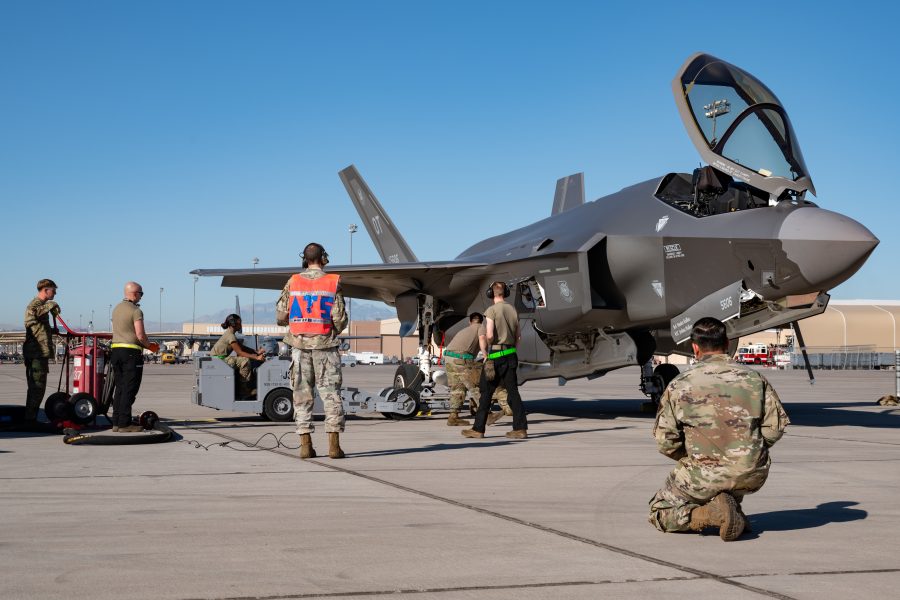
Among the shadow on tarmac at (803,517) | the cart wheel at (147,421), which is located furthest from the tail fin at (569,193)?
the shadow on tarmac at (803,517)

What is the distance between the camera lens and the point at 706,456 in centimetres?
476

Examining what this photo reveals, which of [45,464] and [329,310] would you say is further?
[329,310]

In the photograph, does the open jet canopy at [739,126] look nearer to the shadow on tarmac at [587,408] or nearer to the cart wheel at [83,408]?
the shadow on tarmac at [587,408]

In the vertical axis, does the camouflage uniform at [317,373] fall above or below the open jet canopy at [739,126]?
below

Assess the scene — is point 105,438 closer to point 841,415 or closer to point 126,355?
point 126,355

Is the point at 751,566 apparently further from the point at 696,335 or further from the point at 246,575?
the point at 246,575

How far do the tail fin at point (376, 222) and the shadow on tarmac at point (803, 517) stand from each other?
14.9 metres

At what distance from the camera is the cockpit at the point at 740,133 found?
10367 millimetres

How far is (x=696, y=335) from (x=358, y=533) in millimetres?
2170

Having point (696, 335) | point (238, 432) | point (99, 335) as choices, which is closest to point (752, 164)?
point (696, 335)

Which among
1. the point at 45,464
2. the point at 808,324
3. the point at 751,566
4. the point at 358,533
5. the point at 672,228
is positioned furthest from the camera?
the point at 808,324

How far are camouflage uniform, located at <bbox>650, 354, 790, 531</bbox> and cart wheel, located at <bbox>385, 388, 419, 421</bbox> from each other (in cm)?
836

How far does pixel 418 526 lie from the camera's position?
4.91 meters

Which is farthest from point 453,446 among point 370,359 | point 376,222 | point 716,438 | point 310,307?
point 370,359
